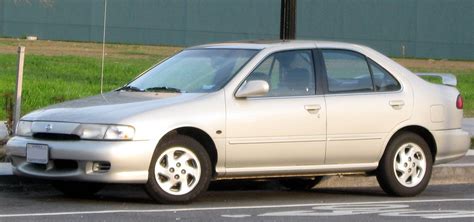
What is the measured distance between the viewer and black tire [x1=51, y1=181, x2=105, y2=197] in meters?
10.0

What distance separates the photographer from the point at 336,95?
10.3 m

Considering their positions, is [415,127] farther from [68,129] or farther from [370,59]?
[68,129]

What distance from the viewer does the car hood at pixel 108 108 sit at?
30.4 ft

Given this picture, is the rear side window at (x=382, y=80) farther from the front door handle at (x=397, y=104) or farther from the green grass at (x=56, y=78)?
the green grass at (x=56, y=78)

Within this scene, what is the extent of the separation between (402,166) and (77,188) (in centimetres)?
297

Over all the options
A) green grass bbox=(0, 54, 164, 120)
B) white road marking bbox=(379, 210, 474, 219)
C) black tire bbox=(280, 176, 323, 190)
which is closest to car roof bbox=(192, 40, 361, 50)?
black tire bbox=(280, 176, 323, 190)

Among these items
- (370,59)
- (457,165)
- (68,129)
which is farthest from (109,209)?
(457,165)

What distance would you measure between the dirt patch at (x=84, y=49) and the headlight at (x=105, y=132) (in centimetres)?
3169

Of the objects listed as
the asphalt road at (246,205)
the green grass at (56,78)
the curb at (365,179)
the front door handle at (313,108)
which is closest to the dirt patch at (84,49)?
the green grass at (56,78)

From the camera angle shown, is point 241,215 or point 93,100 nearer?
point 241,215

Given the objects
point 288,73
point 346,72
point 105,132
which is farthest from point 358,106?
point 105,132

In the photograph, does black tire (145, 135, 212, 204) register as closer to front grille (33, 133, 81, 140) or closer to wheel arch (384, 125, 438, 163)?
front grille (33, 133, 81, 140)

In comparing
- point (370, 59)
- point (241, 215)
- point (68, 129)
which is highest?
point (370, 59)

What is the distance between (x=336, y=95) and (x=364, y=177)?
164 centimetres
